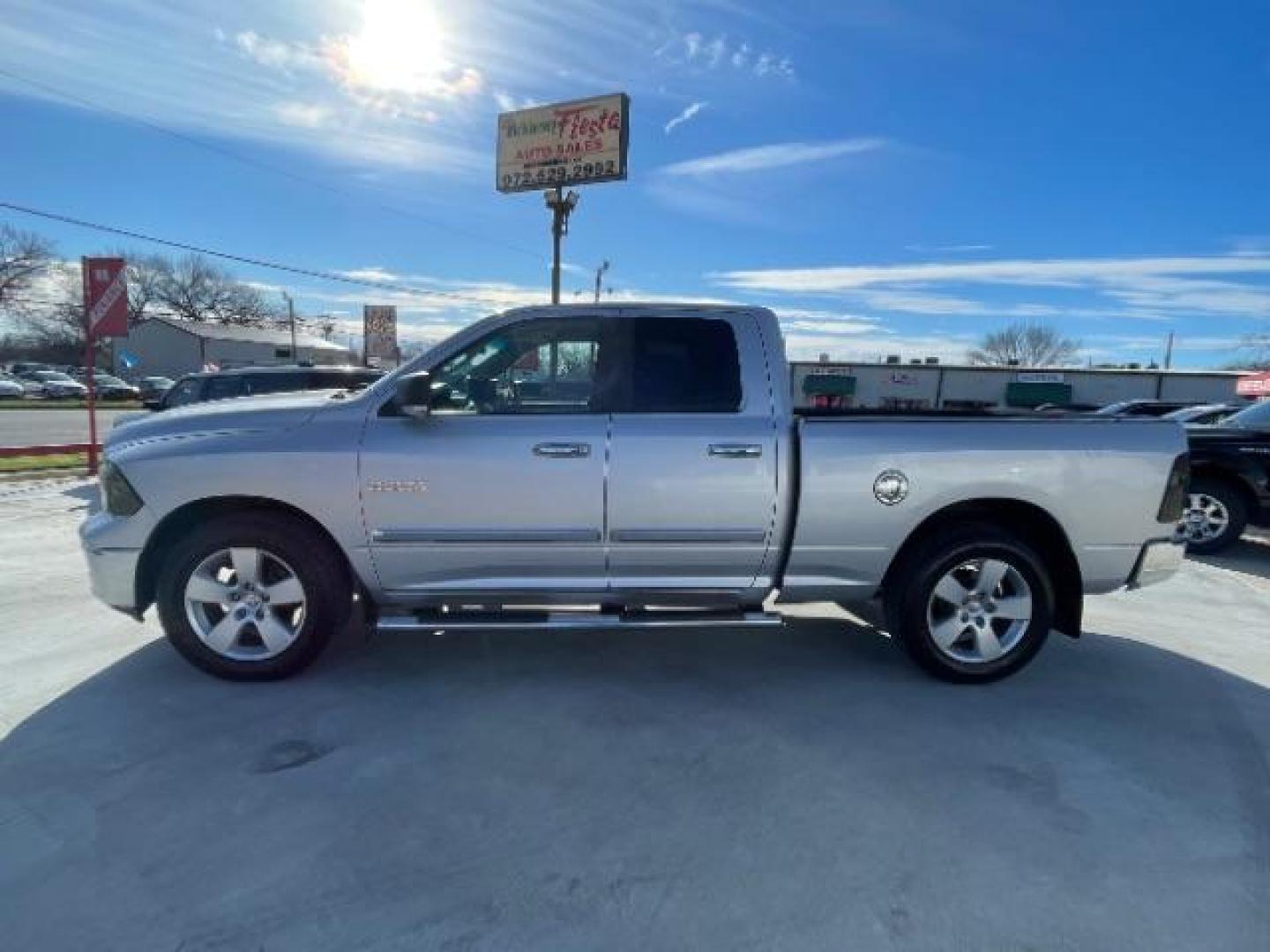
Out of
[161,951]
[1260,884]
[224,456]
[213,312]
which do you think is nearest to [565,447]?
[224,456]

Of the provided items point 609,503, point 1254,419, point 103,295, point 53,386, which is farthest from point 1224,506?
point 53,386

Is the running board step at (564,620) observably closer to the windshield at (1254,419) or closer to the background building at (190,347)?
the windshield at (1254,419)

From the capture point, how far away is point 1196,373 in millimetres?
42781

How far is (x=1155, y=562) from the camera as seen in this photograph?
399 centimetres

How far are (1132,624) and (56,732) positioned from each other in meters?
6.23

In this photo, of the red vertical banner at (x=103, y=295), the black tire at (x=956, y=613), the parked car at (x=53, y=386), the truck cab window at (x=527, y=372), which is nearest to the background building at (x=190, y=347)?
the parked car at (x=53, y=386)

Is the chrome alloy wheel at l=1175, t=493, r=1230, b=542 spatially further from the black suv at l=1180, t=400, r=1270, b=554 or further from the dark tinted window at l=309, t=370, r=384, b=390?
the dark tinted window at l=309, t=370, r=384, b=390

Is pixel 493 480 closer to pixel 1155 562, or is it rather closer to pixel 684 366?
pixel 684 366

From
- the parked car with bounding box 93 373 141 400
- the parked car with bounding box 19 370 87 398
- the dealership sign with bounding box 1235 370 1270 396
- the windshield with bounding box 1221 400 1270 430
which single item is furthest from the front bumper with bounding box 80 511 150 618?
the parked car with bounding box 19 370 87 398

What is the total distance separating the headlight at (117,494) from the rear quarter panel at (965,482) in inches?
130

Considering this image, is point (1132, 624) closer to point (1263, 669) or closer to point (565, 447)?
point (1263, 669)

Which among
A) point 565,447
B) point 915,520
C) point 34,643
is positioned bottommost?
point 34,643

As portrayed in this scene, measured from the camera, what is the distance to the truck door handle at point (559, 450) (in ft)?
12.1

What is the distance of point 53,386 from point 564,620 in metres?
53.1
